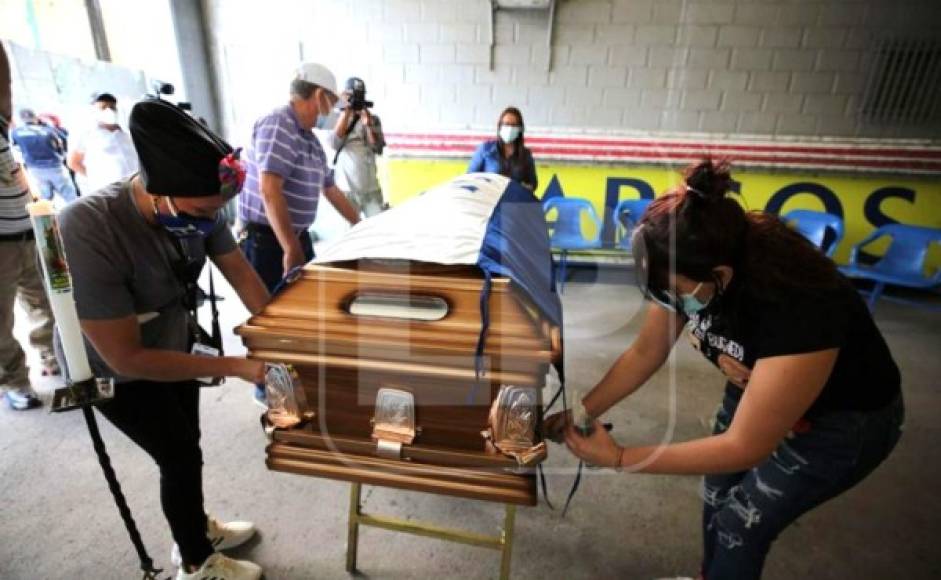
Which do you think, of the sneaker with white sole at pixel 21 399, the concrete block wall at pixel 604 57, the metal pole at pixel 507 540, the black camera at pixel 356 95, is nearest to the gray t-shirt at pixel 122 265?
the metal pole at pixel 507 540

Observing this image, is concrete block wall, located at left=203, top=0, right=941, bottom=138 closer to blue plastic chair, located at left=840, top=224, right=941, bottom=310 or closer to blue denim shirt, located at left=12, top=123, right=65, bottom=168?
blue plastic chair, located at left=840, top=224, right=941, bottom=310

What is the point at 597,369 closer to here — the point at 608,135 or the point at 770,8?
the point at 608,135

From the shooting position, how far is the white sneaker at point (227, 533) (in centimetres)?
144

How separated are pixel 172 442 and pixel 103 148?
2.76m

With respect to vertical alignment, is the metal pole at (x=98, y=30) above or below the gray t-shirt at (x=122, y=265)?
above

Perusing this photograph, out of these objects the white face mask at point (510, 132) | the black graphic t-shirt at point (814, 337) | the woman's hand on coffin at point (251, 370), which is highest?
the white face mask at point (510, 132)

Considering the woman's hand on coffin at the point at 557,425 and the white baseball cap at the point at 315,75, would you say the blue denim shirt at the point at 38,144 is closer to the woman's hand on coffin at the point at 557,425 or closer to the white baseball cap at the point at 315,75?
the white baseball cap at the point at 315,75

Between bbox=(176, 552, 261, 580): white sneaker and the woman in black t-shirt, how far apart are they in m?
1.02

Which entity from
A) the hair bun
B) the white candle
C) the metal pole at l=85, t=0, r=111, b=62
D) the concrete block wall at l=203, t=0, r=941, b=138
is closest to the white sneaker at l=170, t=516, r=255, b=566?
the white candle

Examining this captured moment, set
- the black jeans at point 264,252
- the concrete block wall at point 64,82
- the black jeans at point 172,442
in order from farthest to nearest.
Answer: the concrete block wall at point 64,82
the black jeans at point 264,252
the black jeans at point 172,442

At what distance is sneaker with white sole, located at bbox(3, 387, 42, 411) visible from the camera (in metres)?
2.12

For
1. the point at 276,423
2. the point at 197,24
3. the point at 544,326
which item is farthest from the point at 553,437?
the point at 197,24

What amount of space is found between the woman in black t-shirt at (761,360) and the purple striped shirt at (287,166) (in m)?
1.36

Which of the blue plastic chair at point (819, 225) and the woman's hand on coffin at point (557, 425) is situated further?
the blue plastic chair at point (819, 225)
